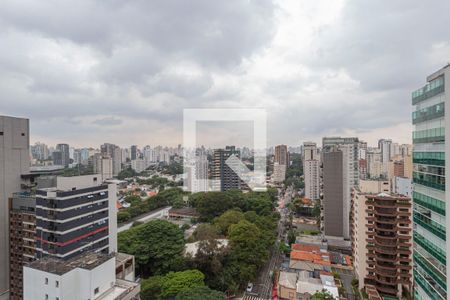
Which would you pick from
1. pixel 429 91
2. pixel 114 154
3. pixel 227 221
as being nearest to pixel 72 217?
pixel 227 221

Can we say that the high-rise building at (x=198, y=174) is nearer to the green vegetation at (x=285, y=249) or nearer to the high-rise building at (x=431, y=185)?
the green vegetation at (x=285, y=249)

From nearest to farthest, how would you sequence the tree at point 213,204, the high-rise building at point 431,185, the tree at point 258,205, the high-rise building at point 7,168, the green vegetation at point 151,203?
the high-rise building at point 431,185 < the high-rise building at point 7,168 < the tree at point 213,204 < the tree at point 258,205 < the green vegetation at point 151,203

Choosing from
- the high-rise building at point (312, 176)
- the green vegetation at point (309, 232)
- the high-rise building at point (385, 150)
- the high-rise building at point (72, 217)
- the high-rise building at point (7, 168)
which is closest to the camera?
→ the high-rise building at point (72, 217)

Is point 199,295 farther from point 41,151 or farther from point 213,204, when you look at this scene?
point 41,151

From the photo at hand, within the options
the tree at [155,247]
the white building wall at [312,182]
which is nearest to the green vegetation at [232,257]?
the tree at [155,247]

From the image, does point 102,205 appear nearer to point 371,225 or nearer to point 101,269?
point 101,269

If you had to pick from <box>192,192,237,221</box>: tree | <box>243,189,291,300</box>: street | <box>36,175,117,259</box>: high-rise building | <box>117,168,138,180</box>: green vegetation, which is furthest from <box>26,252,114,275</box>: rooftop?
<box>117,168,138,180</box>: green vegetation
